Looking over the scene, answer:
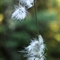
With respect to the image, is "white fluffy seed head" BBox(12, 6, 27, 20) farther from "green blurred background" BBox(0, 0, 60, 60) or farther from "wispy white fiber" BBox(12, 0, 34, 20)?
"green blurred background" BBox(0, 0, 60, 60)

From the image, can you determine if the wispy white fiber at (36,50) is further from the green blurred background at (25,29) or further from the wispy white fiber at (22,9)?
the green blurred background at (25,29)

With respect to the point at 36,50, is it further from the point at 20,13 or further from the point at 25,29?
the point at 25,29

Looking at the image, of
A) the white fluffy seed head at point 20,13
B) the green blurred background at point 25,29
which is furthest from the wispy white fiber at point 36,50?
the green blurred background at point 25,29

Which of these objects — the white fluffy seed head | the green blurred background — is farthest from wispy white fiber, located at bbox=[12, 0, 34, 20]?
the green blurred background

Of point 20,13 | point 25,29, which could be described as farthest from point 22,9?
point 25,29

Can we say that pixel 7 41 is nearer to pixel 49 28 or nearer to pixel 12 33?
pixel 12 33

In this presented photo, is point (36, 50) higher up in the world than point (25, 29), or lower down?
lower down

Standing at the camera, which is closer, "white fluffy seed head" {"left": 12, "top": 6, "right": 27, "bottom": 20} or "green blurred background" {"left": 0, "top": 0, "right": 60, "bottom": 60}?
"white fluffy seed head" {"left": 12, "top": 6, "right": 27, "bottom": 20}
